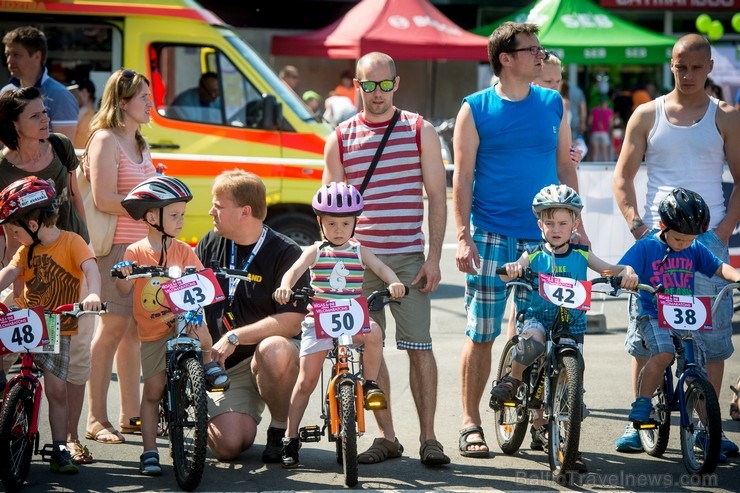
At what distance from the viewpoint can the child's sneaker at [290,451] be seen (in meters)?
6.19

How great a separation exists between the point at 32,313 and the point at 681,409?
3270 mm

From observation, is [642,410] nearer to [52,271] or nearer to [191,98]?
[52,271]

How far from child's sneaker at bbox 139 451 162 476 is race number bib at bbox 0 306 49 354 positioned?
0.79 m

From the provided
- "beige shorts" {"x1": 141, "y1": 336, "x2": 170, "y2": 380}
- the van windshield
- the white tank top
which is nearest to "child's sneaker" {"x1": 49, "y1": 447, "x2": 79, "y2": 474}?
"beige shorts" {"x1": 141, "y1": 336, "x2": 170, "y2": 380}

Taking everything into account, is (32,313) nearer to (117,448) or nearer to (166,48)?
(117,448)

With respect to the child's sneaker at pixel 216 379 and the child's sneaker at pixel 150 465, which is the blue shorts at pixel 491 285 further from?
the child's sneaker at pixel 150 465

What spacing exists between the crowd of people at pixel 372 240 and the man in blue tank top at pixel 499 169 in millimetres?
10

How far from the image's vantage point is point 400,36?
65.8 feet

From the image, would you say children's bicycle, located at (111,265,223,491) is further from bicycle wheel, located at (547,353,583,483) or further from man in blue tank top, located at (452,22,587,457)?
bicycle wheel, located at (547,353,583,483)

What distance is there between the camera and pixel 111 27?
11219 millimetres

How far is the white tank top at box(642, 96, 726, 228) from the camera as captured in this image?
22.2ft

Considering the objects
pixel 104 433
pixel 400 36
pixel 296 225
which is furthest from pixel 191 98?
pixel 400 36

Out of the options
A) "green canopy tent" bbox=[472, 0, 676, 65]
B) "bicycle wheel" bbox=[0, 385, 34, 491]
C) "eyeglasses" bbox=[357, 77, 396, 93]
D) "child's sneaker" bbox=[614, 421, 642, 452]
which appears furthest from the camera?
"green canopy tent" bbox=[472, 0, 676, 65]

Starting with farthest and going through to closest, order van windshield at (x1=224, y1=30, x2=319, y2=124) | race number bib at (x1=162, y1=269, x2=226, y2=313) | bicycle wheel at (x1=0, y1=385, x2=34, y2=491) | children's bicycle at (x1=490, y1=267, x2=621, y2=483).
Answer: van windshield at (x1=224, y1=30, x2=319, y2=124) → race number bib at (x1=162, y1=269, x2=226, y2=313) → children's bicycle at (x1=490, y1=267, x2=621, y2=483) → bicycle wheel at (x1=0, y1=385, x2=34, y2=491)
